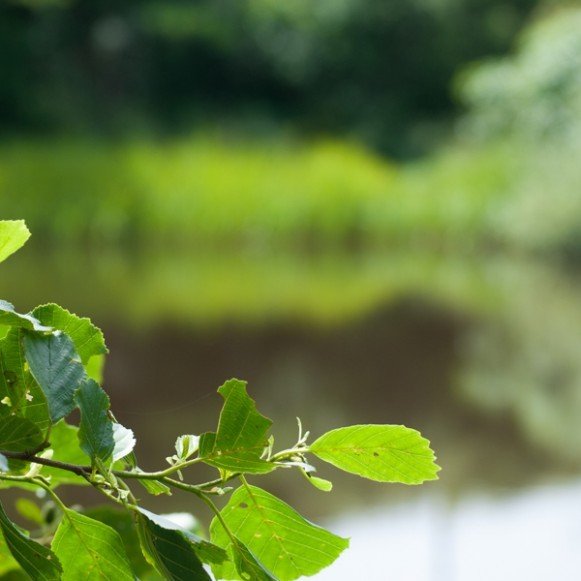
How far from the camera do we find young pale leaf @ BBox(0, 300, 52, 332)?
0.51 feet

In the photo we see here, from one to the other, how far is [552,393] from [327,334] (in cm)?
90

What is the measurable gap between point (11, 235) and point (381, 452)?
2.8 inches

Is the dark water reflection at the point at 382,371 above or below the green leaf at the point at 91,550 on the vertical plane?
above

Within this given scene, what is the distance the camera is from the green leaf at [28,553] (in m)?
0.15

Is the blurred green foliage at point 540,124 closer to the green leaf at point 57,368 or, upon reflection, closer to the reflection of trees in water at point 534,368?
the reflection of trees in water at point 534,368

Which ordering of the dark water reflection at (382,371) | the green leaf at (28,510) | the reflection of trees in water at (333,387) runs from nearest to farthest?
the green leaf at (28,510), the dark water reflection at (382,371), the reflection of trees in water at (333,387)

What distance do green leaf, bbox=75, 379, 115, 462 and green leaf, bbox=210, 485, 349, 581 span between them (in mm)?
26

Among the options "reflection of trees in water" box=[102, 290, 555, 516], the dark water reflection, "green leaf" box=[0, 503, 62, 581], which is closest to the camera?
"green leaf" box=[0, 503, 62, 581]

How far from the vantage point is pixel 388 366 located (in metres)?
2.81

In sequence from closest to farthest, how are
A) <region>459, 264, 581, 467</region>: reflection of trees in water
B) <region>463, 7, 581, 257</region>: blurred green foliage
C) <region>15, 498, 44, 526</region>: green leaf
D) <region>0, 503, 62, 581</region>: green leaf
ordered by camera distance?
<region>0, 503, 62, 581</region>: green leaf
<region>15, 498, 44, 526</region>: green leaf
<region>459, 264, 581, 467</region>: reflection of trees in water
<region>463, 7, 581, 257</region>: blurred green foliage

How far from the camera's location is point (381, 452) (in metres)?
0.17

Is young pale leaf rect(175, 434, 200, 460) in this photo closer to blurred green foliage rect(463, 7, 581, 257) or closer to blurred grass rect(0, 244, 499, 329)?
blurred grass rect(0, 244, 499, 329)

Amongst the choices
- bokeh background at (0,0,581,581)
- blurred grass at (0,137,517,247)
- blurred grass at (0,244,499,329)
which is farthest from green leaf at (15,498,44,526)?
blurred grass at (0,137,517,247)

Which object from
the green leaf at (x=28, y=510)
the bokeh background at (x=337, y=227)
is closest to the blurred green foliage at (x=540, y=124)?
the bokeh background at (x=337, y=227)
